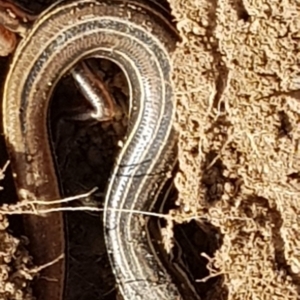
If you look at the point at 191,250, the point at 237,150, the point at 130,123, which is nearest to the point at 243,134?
the point at 237,150

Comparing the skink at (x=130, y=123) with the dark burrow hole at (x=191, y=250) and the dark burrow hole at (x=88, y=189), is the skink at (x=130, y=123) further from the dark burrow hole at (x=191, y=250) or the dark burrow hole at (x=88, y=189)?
the dark burrow hole at (x=88, y=189)

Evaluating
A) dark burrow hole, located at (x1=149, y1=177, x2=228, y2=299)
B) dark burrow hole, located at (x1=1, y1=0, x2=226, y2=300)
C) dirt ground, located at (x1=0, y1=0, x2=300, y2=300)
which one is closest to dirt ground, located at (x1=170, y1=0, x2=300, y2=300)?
dirt ground, located at (x1=0, y1=0, x2=300, y2=300)

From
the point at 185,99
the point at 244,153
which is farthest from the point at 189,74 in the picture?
the point at 244,153

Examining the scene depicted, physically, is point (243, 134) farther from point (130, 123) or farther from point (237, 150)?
point (130, 123)

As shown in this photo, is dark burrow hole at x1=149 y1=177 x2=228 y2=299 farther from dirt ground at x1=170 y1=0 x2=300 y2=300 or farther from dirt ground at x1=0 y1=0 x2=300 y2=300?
dirt ground at x1=170 y1=0 x2=300 y2=300

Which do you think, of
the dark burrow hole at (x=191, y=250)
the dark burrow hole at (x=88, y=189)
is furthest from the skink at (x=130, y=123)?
the dark burrow hole at (x=88, y=189)

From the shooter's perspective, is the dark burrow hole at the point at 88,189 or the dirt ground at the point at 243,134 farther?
the dark burrow hole at the point at 88,189

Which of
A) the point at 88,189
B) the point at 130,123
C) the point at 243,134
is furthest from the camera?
the point at 88,189

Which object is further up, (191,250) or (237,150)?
(237,150)
